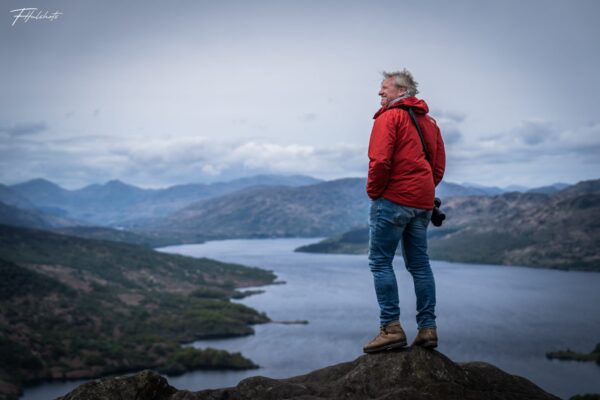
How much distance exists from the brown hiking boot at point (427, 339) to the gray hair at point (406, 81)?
3.90 m

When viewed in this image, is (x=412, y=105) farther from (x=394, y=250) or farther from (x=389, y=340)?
(x=389, y=340)

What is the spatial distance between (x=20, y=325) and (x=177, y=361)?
3980 centimetres

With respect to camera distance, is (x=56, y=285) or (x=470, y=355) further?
(x=56, y=285)

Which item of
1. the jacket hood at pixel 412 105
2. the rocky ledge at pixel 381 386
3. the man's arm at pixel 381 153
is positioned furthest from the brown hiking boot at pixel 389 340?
the jacket hood at pixel 412 105

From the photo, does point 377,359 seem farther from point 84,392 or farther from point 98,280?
point 98,280

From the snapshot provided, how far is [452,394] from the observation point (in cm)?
760

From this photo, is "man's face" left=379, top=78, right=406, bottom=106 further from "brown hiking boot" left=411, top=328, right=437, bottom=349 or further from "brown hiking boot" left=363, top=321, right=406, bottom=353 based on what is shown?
"brown hiking boot" left=411, top=328, right=437, bottom=349

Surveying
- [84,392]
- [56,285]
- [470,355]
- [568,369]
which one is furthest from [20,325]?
[84,392]

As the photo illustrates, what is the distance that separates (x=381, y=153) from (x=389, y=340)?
3.04m

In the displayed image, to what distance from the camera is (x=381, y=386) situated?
26.4 ft

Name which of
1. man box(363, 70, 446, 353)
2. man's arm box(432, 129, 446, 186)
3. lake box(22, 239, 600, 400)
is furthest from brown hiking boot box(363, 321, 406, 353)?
lake box(22, 239, 600, 400)

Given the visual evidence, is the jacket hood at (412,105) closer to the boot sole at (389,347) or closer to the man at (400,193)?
the man at (400,193)

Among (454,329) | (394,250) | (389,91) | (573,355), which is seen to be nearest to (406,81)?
(389,91)

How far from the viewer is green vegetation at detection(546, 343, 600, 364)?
297ft
